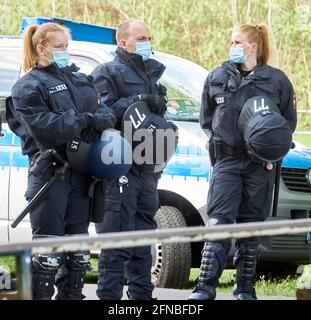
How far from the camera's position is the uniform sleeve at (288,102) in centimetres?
711

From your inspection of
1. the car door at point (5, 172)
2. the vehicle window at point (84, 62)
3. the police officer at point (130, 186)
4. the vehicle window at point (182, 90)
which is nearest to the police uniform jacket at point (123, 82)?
the police officer at point (130, 186)

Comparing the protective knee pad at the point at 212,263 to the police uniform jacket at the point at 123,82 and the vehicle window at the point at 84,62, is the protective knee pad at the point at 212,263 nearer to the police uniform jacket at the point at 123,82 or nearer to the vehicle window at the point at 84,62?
the police uniform jacket at the point at 123,82

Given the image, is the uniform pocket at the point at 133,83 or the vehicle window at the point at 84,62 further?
the vehicle window at the point at 84,62

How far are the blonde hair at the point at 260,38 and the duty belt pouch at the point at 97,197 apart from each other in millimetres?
1463

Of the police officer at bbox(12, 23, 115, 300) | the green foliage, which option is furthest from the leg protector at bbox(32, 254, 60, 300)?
the green foliage

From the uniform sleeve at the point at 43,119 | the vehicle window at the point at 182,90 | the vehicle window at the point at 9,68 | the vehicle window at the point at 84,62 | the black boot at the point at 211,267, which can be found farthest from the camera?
the vehicle window at the point at 9,68

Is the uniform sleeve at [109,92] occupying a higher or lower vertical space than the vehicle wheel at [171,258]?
higher

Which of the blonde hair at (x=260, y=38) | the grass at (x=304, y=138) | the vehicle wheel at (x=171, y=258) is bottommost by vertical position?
the vehicle wheel at (x=171, y=258)

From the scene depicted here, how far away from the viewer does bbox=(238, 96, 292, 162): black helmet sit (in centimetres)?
684

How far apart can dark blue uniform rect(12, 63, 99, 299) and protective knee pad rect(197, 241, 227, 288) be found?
2.88 feet

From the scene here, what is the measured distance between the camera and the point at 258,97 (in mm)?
6969

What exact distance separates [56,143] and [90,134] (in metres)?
0.26

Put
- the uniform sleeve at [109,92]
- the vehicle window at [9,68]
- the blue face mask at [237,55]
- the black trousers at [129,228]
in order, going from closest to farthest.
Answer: the black trousers at [129,228], the uniform sleeve at [109,92], the blue face mask at [237,55], the vehicle window at [9,68]

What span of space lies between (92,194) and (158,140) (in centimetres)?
68
